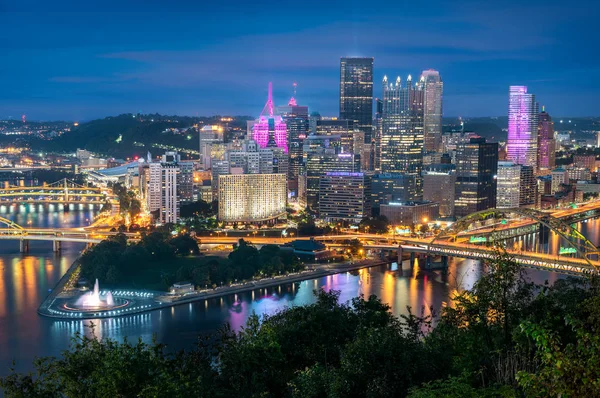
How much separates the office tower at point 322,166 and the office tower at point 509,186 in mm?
5011

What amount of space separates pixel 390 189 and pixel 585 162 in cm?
1742

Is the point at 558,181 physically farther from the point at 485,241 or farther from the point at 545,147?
the point at 485,241

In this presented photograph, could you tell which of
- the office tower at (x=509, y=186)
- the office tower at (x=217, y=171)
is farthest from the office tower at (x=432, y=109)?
the office tower at (x=217, y=171)

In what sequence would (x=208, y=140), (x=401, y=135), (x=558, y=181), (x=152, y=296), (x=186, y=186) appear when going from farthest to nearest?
(x=208, y=140), (x=558, y=181), (x=401, y=135), (x=186, y=186), (x=152, y=296)

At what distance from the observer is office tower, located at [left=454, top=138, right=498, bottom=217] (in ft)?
82.3

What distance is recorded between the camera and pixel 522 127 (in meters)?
38.4

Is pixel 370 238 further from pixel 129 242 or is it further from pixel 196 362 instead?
pixel 196 362

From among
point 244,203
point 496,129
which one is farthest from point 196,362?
point 496,129

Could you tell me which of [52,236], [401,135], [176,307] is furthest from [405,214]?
[176,307]

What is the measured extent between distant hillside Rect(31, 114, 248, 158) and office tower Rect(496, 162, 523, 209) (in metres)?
22.9

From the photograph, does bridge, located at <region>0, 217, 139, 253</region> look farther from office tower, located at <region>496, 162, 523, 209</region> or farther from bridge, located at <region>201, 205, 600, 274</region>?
office tower, located at <region>496, 162, 523, 209</region>

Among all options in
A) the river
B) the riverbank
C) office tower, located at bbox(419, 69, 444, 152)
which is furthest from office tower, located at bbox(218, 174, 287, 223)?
office tower, located at bbox(419, 69, 444, 152)

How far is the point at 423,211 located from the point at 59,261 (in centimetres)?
1096

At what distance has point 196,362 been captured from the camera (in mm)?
5547
